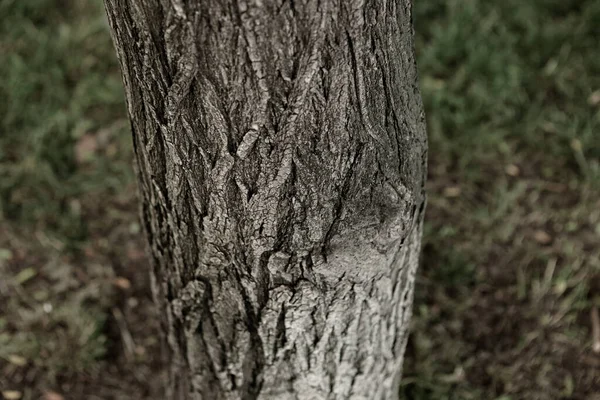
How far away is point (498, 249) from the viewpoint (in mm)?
2822

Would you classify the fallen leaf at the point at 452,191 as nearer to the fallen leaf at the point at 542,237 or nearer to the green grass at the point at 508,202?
the green grass at the point at 508,202

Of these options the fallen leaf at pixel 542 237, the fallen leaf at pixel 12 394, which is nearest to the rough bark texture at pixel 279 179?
the fallen leaf at pixel 12 394

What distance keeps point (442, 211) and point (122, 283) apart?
1.40 meters

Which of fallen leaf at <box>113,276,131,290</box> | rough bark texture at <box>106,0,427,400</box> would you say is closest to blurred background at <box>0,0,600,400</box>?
fallen leaf at <box>113,276,131,290</box>

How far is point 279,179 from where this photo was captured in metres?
1.34

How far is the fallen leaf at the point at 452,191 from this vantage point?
3055 mm

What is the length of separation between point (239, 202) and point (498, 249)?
1.72 m

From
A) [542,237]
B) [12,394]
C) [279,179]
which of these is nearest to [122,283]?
[12,394]

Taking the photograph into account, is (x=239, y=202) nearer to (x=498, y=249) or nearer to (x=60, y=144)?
(x=498, y=249)

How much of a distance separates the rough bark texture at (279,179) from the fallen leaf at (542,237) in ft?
4.13

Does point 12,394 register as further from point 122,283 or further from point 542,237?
point 542,237

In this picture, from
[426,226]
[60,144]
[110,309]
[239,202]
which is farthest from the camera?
[60,144]

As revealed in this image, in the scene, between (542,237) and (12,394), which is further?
(542,237)

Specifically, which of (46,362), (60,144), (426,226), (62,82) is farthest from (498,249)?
(62,82)
